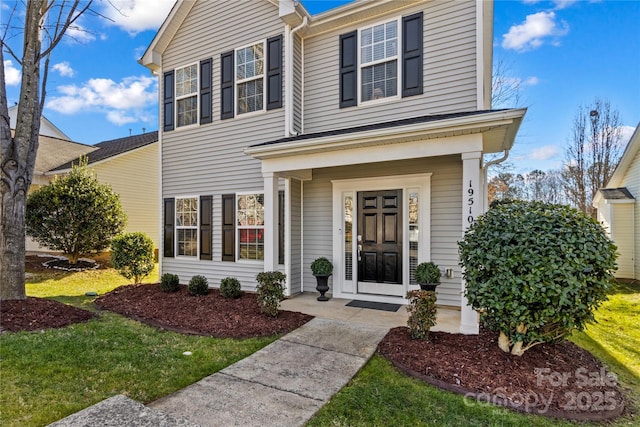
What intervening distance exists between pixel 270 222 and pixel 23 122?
4.97 m

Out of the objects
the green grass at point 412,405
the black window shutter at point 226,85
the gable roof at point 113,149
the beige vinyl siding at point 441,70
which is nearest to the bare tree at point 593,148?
the beige vinyl siding at point 441,70

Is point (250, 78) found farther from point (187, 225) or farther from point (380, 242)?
point (380, 242)

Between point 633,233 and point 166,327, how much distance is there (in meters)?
12.9

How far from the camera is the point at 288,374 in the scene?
3414mm

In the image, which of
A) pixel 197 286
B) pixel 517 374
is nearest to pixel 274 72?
pixel 197 286

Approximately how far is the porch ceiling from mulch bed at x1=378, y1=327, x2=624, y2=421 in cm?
265

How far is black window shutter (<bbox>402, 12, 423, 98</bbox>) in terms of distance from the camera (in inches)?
236

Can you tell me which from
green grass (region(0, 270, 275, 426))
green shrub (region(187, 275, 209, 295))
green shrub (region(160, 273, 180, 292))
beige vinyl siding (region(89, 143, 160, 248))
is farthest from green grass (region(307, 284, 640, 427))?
beige vinyl siding (region(89, 143, 160, 248))

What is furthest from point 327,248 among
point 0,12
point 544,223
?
point 0,12

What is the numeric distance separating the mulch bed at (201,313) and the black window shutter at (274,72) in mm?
4317

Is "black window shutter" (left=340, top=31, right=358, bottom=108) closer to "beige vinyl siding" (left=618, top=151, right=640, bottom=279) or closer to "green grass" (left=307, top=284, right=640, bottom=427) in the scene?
"green grass" (left=307, top=284, right=640, bottom=427)

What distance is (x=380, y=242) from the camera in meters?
6.29

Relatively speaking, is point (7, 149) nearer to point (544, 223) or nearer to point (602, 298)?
point (544, 223)

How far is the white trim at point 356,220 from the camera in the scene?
19.4 feet
